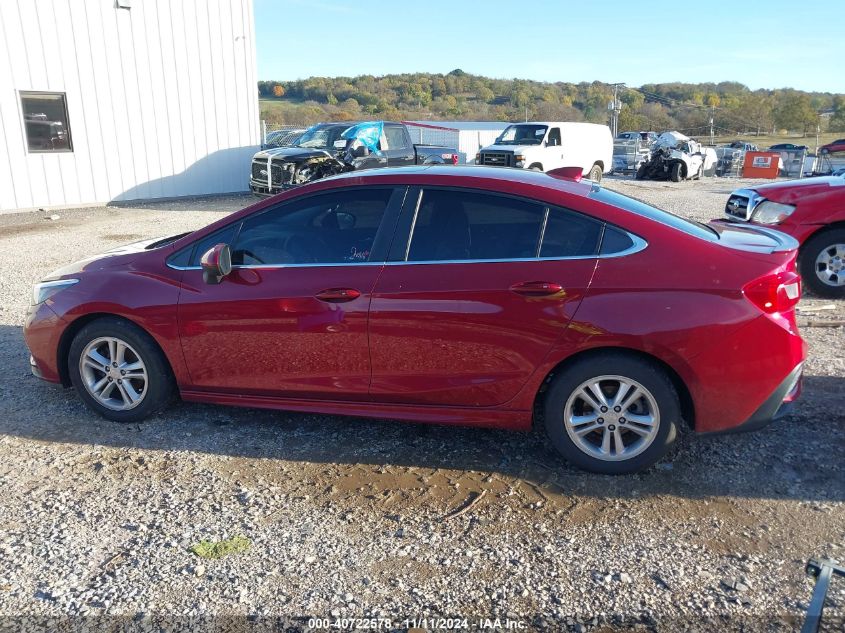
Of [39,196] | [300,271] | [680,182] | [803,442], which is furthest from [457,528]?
[680,182]

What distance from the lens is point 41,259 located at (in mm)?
10234

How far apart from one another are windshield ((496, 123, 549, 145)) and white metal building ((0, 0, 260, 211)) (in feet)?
25.1

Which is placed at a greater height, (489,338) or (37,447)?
(489,338)

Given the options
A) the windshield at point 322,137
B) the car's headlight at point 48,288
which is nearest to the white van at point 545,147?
the windshield at point 322,137

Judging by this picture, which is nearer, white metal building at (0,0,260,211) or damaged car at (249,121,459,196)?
white metal building at (0,0,260,211)

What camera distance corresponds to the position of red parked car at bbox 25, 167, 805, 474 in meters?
3.53

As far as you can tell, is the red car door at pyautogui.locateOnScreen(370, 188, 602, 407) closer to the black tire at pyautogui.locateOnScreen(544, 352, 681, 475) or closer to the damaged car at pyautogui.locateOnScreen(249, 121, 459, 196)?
the black tire at pyautogui.locateOnScreen(544, 352, 681, 475)

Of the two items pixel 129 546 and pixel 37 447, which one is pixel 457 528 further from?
pixel 37 447

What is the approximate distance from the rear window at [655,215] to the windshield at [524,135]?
17611 millimetres

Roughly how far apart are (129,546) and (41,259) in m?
8.46

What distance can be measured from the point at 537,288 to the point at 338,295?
112 centimetres

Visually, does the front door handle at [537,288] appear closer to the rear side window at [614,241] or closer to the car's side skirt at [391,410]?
the rear side window at [614,241]

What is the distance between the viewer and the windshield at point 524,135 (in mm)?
21156

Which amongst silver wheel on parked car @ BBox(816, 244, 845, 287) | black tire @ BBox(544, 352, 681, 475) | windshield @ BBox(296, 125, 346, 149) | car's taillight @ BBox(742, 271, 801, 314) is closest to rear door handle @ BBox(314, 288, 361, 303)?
black tire @ BBox(544, 352, 681, 475)
